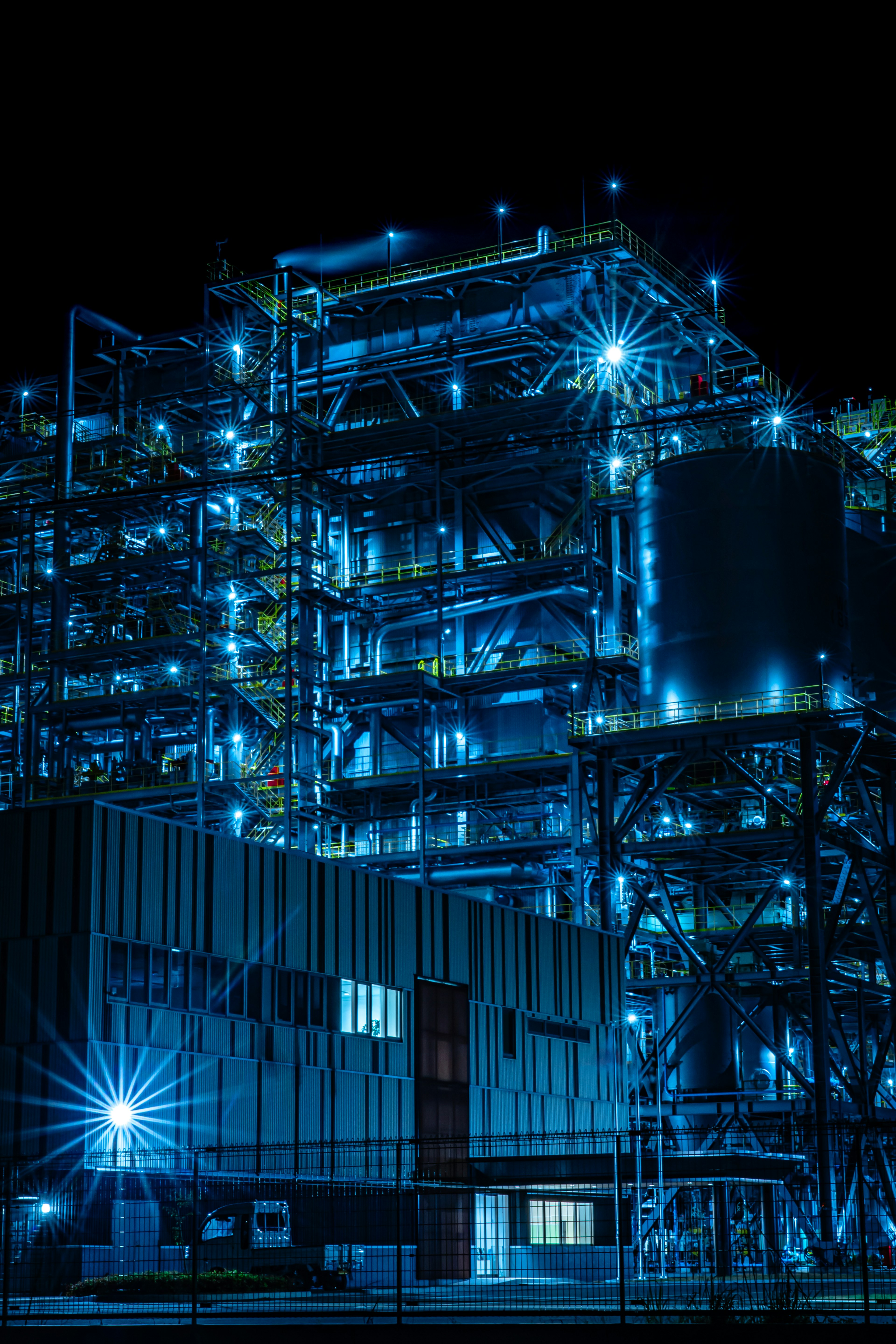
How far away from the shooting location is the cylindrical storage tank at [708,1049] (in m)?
57.0

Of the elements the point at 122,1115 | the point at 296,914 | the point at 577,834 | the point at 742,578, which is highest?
the point at 742,578

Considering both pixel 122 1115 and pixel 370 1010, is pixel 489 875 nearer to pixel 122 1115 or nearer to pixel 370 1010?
pixel 370 1010

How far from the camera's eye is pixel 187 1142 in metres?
38.5

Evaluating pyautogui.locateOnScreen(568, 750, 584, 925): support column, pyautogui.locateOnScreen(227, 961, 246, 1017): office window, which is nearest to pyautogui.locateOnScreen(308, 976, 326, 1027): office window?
pyautogui.locateOnScreen(227, 961, 246, 1017): office window

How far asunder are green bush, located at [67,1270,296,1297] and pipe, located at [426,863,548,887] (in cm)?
3305

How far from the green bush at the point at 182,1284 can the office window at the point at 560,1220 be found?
4.68m

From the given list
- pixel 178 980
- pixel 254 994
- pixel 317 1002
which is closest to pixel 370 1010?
pixel 317 1002

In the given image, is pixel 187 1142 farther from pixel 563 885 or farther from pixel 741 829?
pixel 563 885

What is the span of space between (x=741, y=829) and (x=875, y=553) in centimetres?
1367

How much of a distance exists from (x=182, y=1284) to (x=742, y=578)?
104 ft

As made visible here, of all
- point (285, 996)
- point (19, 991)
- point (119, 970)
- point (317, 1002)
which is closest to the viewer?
point (119, 970)

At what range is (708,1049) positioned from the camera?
57.2 metres

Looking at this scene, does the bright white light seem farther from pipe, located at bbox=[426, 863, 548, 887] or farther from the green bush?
pipe, located at bbox=[426, 863, 548, 887]

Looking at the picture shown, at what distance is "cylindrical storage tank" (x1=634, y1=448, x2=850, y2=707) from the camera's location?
53250 millimetres
